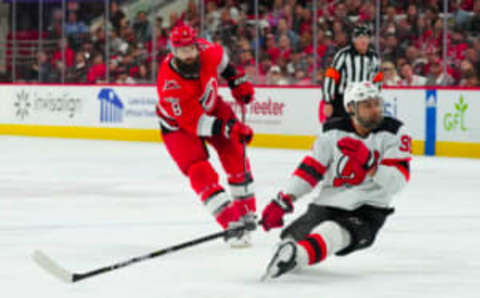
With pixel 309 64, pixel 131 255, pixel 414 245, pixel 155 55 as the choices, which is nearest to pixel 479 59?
pixel 309 64

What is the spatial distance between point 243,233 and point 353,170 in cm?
95

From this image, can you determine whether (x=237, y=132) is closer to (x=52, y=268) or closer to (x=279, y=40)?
(x=52, y=268)

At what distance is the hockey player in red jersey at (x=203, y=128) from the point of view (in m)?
5.00

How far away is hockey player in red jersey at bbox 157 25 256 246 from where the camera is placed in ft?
16.4

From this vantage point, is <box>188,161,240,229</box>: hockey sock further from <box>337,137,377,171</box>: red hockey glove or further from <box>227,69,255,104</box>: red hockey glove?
<box>337,137,377,171</box>: red hockey glove

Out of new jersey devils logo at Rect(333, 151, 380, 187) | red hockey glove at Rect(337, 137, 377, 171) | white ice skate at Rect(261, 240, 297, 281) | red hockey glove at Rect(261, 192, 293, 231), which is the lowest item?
white ice skate at Rect(261, 240, 297, 281)

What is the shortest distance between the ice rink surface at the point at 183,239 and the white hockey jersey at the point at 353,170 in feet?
1.05

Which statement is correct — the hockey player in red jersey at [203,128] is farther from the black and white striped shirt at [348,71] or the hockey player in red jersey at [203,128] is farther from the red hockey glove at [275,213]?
the black and white striped shirt at [348,71]

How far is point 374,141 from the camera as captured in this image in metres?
4.19

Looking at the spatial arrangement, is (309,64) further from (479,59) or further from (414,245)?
(414,245)

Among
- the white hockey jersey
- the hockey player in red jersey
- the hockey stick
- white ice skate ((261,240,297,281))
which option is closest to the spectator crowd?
the hockey player in red jersey

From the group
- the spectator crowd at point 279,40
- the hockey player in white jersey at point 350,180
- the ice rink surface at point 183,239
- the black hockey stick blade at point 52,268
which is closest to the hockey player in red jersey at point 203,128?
the ice rink surface at point 183,239

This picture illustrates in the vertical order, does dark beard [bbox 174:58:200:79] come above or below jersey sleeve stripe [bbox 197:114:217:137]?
above

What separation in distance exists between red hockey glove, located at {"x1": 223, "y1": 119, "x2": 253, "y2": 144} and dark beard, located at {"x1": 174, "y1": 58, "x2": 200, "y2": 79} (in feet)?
0.95
